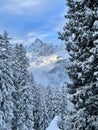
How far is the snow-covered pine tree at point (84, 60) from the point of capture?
15.3 meters

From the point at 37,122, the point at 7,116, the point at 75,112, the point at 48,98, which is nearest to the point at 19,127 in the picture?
the point at 7,116

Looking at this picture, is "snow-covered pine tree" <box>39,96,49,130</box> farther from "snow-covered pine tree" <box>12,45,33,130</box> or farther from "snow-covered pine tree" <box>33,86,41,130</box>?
"snow-covered pine tree" <box>12,45,33,130</box>

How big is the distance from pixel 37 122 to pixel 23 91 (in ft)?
80.5

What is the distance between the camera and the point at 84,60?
16.0 meters

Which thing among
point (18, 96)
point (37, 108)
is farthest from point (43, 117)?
point (18, 96)

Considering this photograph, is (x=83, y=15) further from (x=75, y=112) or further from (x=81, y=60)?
(x=75, y=112)

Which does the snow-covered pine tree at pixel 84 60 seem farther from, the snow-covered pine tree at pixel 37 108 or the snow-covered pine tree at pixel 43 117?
the snow-covered pine tree at pixel 43 117

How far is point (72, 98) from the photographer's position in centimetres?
1650

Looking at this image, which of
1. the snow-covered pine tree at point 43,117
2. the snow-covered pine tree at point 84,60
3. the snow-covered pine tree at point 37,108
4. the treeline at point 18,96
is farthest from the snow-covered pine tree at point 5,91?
the snow-covered pine tree at point 43,117

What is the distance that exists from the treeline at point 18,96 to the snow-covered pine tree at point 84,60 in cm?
1453

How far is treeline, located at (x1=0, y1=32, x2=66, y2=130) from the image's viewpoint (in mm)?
31766

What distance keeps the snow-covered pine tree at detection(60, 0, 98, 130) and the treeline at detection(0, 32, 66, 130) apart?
14.5 metres

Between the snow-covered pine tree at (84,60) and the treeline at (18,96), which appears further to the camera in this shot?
the treeline at (18,96)

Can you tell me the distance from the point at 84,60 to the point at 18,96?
30.4 meters
